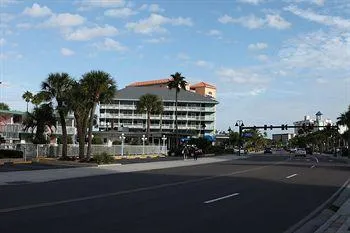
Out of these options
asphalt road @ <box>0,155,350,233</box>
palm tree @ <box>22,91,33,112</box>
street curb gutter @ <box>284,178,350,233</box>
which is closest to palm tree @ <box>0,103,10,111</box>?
palm tree @ <box>22,91,33,112</box>

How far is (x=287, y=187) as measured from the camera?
2238 cm

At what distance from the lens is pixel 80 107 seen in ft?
152

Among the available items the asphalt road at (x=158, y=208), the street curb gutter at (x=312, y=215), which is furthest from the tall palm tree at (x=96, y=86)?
the street curb gutter at (x=312, y=215)

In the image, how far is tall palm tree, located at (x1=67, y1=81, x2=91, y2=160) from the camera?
152ft

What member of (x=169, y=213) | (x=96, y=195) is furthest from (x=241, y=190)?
(x=169, y=213)

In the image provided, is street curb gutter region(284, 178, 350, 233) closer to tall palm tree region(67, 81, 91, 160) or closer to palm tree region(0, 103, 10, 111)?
tall palm tree region(67, 81, 91, 160)

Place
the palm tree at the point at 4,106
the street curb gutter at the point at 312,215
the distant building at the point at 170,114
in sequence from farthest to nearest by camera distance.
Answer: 1. the distant building at the point at 170,114
2. the palm tree at the point at 4,106
3. the street curb gutter at the point at 312,215

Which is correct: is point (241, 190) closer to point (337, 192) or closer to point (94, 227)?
point (337, 192)

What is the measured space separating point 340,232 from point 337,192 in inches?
414

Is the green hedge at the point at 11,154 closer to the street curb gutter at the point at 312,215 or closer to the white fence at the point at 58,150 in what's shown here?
the white fence at the point at 58,150

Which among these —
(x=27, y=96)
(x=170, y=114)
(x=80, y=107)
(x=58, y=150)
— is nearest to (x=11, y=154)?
(x=80, y=107)

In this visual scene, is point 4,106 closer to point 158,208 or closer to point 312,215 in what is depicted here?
point 158,208

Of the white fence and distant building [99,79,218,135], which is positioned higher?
distant building [99,79,218,135]

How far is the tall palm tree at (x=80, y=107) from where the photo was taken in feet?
152
